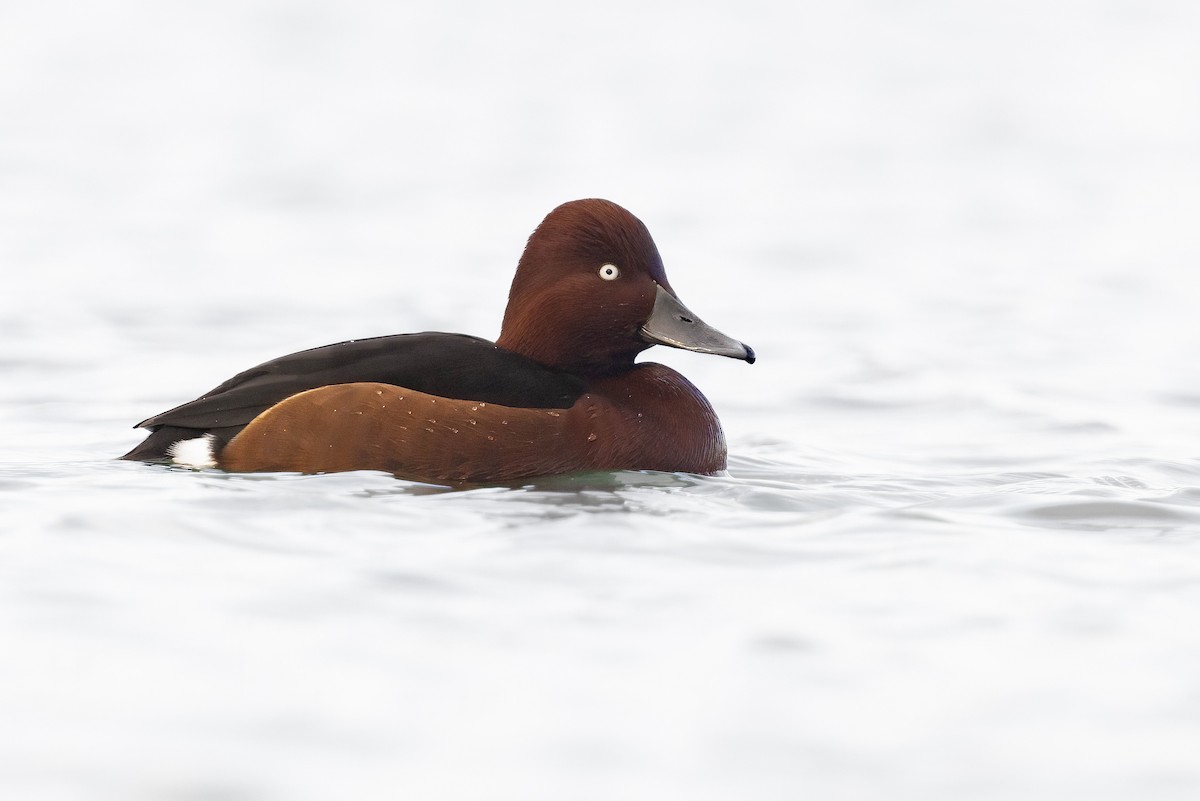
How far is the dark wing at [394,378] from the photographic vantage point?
6852mm

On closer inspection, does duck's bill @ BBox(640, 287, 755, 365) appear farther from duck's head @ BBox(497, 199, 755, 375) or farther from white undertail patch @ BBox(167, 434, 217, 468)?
white undertail patch @ BBox(167, 434, 217, 468)

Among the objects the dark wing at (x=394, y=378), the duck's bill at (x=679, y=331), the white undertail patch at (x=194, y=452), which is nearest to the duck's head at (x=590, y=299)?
the duck's bill at (x=679, y=331)

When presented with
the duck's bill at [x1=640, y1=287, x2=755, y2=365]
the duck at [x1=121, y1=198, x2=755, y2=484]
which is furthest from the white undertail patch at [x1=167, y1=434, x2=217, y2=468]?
the duck's bill at [x1=640, y1=287, x2=755, y2=365]

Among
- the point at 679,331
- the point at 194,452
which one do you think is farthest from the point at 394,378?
the point at 679,331

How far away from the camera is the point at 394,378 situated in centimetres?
686

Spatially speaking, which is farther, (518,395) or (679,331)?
(679,331)

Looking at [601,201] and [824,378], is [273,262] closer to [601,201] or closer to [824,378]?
[824,378]

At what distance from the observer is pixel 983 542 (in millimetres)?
6215

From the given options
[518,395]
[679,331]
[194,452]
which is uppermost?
[679,331]

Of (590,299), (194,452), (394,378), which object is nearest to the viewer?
(394,378)

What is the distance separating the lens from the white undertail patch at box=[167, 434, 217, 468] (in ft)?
22.8

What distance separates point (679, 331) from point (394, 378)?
3.97 feet

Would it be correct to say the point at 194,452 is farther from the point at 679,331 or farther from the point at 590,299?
the point at 679,331

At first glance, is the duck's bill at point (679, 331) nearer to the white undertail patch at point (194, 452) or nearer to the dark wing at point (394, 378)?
the dark wing at point (394, 378)
